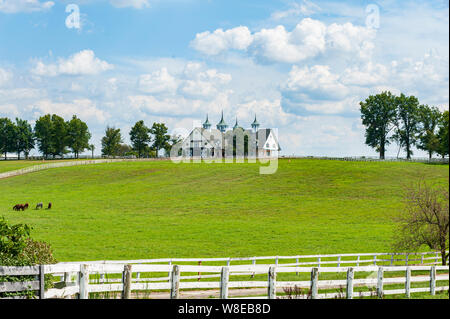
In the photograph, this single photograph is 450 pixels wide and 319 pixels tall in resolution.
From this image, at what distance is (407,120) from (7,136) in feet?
360

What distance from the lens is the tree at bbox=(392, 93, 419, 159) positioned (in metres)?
118

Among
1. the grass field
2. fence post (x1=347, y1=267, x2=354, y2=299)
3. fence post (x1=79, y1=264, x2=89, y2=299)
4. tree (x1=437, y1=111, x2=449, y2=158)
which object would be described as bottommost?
the grass field

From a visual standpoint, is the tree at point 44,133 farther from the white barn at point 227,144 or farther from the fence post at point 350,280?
the fence post at point 350,280

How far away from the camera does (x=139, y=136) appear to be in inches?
6093

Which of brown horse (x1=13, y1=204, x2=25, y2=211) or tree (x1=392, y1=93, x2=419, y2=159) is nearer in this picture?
brown horse (x1=13, y1=204, x2=25, y2=211)

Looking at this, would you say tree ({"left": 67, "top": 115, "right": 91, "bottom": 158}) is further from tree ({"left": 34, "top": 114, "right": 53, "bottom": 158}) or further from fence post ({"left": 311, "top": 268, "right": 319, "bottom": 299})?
fence post ({"left": 311, "top": 268, "right": 319, "bottom": 299})

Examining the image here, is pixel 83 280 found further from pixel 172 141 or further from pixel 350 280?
pixel 172 141

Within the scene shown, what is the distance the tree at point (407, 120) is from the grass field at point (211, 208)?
19238mm

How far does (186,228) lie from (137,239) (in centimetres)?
706

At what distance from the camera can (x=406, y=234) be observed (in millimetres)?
27203

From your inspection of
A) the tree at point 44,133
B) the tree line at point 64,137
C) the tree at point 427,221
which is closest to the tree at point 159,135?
the tree line at point 64,137

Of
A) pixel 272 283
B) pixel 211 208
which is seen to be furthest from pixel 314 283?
pixel 211 208

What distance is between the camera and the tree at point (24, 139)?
502 feet

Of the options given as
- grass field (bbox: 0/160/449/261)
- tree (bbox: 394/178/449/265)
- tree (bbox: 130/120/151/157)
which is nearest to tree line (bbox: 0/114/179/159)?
tree (bbox: 130/120/151/157)
